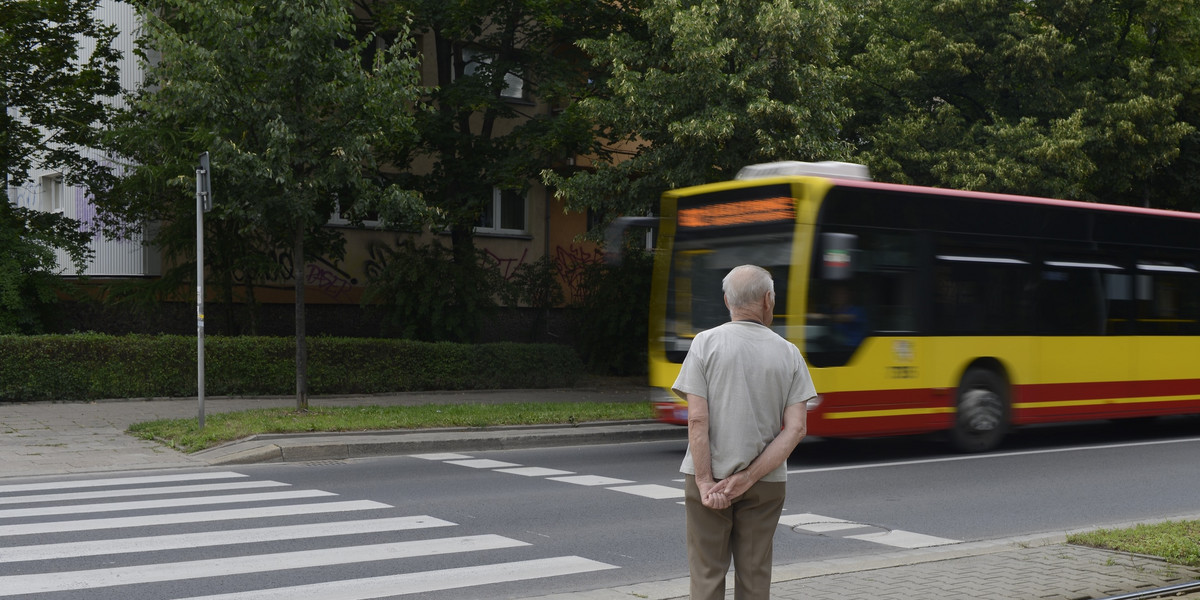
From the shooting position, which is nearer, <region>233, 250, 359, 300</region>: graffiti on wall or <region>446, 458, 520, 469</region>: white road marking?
<region>446, 458, 520, 469</region>: white road marking

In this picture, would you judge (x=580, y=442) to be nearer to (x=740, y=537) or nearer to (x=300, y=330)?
(x=300, y=330)

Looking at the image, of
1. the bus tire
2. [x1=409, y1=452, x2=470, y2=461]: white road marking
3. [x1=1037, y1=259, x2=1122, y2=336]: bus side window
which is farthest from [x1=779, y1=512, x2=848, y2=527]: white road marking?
[x1=1037, y1=259, x2=1122, y2=336]: bus side window

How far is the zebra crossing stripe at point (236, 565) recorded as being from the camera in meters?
6.43

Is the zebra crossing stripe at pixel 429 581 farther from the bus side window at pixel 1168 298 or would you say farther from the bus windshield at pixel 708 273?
the bus side window at pixel 1168 298

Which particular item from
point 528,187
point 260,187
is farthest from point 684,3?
point 260,187

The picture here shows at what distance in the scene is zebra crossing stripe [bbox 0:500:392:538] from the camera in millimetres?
8172

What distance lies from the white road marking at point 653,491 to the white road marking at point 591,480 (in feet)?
1.01

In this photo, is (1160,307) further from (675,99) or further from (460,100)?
(460,100)

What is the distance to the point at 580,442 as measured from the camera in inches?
583

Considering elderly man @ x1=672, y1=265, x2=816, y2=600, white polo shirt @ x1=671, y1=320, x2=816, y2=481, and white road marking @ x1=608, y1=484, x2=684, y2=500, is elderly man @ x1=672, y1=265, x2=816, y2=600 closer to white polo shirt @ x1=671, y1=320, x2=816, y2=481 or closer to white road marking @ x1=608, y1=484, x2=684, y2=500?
white polo shirt @ x1=671, y1=320, x2=816, y2=481

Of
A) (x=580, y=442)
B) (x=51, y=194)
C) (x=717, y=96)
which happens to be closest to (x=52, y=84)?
(x=51, y=194)

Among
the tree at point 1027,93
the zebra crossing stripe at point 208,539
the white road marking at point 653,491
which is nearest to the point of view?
the zebra crossing stripe at point 208,539

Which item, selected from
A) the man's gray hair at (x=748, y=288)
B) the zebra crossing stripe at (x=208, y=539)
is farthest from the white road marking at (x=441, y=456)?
the man's gray hair at (x=748, y=288)

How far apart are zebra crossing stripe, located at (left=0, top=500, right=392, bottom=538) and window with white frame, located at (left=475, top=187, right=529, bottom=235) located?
19436 mm
